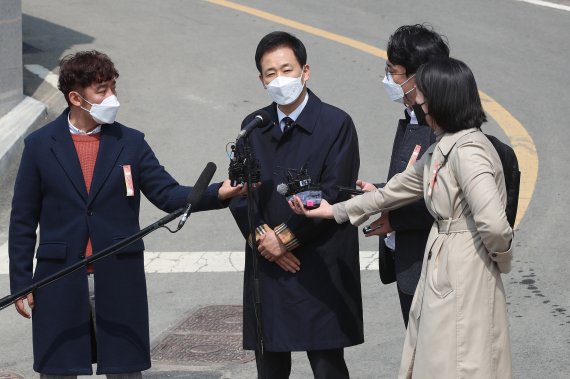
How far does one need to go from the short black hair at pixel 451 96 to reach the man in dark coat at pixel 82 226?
120 cm

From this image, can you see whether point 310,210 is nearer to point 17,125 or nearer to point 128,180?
point 128,180

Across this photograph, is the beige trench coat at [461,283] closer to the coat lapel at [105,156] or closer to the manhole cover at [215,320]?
the coat lapel at [105,156]

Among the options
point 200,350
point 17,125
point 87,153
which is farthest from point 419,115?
point 17,125

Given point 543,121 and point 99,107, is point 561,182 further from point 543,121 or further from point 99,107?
→ point 99,107

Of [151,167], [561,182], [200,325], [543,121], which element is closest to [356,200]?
[151,167]

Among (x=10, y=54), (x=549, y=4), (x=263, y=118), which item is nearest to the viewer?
(x=263, y=118)

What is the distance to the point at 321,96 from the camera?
42.0 feet

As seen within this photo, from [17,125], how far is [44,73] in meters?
2.03

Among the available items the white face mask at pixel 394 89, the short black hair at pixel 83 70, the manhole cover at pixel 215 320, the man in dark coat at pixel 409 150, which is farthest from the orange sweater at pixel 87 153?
the manhole cover at pixel 215 320

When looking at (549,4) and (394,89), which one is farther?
(549,4)

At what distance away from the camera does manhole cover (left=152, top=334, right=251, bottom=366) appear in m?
7.32

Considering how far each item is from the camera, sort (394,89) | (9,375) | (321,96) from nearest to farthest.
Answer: (394,89) < (9,375) < (321,96)

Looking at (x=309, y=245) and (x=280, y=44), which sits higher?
(x=280, y=44)

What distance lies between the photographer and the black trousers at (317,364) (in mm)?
5879
